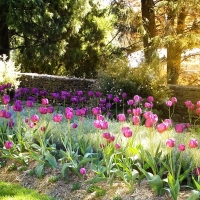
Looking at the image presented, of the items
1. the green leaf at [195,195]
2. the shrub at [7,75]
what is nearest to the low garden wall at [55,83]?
the shrub at [7,75]

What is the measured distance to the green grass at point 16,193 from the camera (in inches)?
159

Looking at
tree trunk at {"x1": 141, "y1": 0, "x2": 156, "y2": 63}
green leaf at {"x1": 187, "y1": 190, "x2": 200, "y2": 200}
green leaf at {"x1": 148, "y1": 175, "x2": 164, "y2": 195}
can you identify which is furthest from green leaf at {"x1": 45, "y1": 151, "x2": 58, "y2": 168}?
tree trunk at {"x1": 141, "y1": 0, "x2": 156, "y2": 63}

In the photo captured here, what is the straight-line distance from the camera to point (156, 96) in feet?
31.7

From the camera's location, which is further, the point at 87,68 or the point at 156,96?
the point at 87,68

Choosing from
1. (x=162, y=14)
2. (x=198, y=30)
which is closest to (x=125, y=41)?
(x=162, y=14)

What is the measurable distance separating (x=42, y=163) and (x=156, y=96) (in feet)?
17.8

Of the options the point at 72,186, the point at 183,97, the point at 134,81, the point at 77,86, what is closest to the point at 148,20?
the point at 77,86

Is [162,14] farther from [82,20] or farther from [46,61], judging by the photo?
[46,61]

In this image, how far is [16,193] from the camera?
418 centimetres

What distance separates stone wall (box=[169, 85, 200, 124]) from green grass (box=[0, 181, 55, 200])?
713 cm

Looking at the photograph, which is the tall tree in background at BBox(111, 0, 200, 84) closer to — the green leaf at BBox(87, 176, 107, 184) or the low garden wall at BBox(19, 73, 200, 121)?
the low garden wall at BBox(19, 73, 200, 121)

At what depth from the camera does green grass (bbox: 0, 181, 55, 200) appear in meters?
4.03

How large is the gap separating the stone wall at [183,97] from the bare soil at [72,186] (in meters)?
6.66

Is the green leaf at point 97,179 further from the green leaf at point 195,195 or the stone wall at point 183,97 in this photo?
the stone wall at point 183,97
